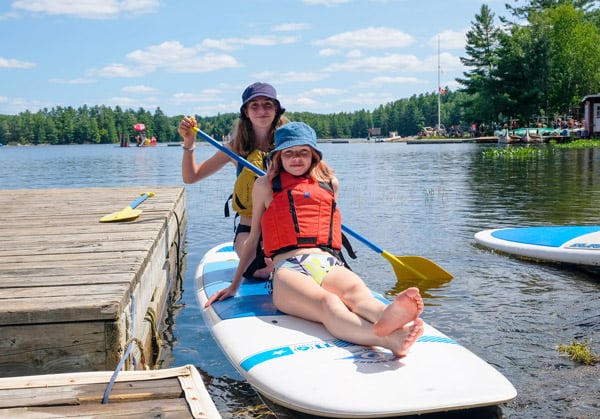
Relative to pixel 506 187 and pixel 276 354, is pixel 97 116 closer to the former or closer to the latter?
pixel 506 187

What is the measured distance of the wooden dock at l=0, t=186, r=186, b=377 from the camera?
301 cm

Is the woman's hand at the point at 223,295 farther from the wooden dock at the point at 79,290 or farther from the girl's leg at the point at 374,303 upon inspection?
the girl's leg at the point at 374,303

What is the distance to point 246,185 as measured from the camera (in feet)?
16.8

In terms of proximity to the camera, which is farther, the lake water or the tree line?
the tree line

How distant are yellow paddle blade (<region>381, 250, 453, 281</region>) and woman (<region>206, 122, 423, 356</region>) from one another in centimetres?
251

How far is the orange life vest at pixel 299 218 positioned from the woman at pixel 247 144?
34.5 inches

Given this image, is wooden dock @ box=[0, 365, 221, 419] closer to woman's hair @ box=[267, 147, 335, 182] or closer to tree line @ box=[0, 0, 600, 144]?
woman's hair @ box=[267, 147, 335, 182]

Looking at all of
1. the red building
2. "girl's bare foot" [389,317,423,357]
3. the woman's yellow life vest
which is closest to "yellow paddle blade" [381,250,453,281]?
the woman's yellow life vest

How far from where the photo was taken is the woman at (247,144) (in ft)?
16.1

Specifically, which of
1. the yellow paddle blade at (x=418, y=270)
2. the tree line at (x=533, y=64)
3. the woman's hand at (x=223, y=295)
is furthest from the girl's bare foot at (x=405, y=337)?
the tree line at (x=533, y=64)

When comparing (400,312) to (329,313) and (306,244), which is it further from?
(306,244)

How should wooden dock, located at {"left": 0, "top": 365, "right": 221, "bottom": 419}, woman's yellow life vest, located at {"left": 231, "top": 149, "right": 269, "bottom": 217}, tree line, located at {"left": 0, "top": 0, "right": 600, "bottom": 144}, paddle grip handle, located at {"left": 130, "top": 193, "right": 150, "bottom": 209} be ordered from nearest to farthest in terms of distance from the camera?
wooden dock, located at {"left": 0, "top": 365, "right": 221, "bottom": 419} → woman's yellow life vest, located at {"left": 231, "top": 149, "right": 269, "bottom": 217} → paddle grip handle, located at {"left": 130, "top": 193, "right": 150, "bottom": 209} → tree line, located at {"left": 0, "top": 0, "right": 600, "bottom": 144}

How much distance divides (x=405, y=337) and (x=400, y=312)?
0.20 meters

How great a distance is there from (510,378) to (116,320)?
2520 mm
